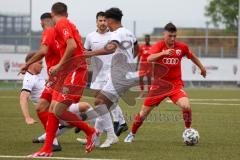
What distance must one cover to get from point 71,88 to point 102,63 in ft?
12.1

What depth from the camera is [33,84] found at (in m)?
14.0

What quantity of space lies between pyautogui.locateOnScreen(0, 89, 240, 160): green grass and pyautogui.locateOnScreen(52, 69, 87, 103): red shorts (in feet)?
2.62

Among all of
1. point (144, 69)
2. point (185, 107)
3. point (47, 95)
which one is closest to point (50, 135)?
point (47, 95)

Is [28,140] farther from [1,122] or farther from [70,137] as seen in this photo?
[1,122]

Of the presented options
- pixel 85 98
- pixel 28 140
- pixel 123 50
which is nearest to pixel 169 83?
pixel 123 50

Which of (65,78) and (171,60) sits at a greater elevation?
(171,60)

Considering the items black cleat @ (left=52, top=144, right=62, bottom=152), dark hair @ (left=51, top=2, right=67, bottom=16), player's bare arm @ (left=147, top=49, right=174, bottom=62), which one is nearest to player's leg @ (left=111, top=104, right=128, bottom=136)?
player's bare arm @ (left=147, top=49, right=174, bottom=62)

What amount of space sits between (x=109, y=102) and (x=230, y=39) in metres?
28.3

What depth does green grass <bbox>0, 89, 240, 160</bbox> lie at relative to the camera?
1113 centimetres

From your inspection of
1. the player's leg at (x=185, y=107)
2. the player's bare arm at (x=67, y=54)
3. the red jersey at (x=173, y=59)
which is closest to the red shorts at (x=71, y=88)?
the player's bare arm at (x=67, y=54)

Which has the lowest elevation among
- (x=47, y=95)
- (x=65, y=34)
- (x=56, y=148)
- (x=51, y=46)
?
(x=56, y=148)

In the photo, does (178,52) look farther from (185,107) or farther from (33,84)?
(33,84)

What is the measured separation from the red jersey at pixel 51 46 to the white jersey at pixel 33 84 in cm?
244

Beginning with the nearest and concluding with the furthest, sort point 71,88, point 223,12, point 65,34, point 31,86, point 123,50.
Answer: point 65,34 → point 71,88 → point 123,50 → point 31,86 → point 223,12
